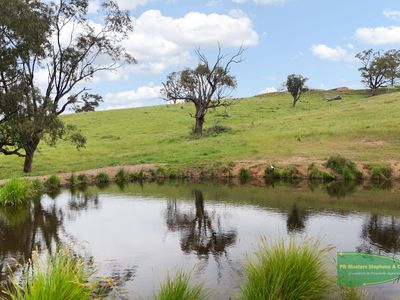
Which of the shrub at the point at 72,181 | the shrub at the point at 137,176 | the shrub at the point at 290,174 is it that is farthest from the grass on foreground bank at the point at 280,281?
the shrub at the point at 137,176

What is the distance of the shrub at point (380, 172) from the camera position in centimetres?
3203

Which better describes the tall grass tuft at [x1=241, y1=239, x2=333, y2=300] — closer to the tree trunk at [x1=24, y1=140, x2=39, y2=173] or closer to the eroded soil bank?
the eroded soil bank

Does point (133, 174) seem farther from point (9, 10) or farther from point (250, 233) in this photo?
point (250, 233)

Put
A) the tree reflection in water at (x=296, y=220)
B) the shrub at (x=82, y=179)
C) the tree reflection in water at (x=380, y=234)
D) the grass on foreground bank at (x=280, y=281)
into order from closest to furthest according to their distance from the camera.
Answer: the grass on foreground bank at (x=280, y=281) → the tree reflection in water at (x=380, y=234) → the tree reflection in water at (x=296, y=220) → the shrub at (x=82, y=179)

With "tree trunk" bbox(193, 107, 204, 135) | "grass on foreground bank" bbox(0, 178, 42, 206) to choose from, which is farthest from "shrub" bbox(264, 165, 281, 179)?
"tree trunk" bbox(193, 107, 204, 135)

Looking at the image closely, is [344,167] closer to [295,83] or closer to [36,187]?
[36,187]

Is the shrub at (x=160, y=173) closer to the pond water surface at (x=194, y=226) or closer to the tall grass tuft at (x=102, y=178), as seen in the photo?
the tall grass tuft at (x=102, y=178)

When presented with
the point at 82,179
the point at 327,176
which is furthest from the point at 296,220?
the point at 82,179

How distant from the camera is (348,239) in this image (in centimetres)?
1578

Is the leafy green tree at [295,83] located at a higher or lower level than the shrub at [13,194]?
higher

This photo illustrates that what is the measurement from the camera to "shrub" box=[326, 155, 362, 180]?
32594 mm

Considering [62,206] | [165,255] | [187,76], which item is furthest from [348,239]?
[187,76]

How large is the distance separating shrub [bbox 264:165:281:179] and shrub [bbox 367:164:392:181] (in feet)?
23.1

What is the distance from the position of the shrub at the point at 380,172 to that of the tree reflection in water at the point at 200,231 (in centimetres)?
1567
